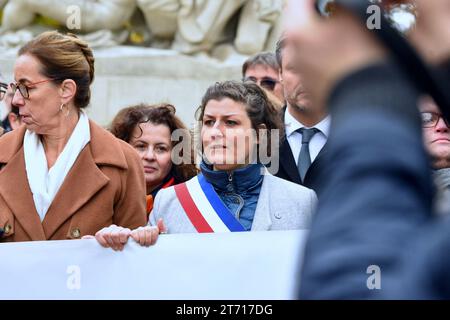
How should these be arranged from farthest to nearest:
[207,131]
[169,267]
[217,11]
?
[217,11], [207,131], [169,267]

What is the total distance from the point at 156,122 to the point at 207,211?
3.78 ft

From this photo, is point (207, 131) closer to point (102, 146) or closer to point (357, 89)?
point (102, 146)

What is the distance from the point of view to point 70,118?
4250 millimetres

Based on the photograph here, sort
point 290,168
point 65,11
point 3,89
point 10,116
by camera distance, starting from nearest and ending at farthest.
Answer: point 290,168 < point 3,89 < point 10,116 < point 65,11

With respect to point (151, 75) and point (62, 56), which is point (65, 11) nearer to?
point (151, 75)

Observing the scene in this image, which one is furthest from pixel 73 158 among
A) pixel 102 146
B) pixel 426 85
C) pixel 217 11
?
pixel 217 11

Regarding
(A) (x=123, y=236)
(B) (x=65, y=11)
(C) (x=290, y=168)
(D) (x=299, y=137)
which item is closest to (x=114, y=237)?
(A) (x=123, y=236)

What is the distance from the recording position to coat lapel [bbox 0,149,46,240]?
159 inches

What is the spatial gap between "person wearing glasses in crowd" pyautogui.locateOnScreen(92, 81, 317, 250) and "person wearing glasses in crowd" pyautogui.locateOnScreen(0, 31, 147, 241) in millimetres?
198

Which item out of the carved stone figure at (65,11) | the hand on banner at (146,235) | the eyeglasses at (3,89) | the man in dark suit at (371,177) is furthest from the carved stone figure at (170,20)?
the man in dark suit at (371,177)

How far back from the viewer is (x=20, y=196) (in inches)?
161

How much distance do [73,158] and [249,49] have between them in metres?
5.96

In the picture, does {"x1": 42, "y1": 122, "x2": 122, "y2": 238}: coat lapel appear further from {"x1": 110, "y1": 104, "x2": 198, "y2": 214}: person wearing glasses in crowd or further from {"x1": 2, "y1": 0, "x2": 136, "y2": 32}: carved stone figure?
{"x1": 2, "y1": 0, "x2": 136, "y2": 32}: carved stone figure

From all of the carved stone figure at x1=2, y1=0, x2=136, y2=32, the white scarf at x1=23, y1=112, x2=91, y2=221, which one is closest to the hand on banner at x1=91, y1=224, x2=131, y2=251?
the white scarf at x1=23, y1=112, x2=91, y2=221
